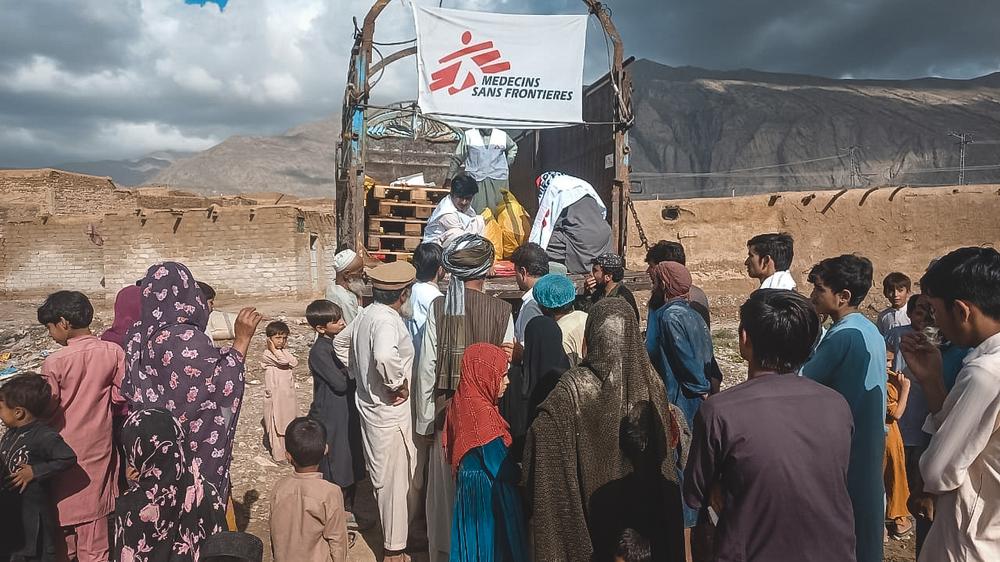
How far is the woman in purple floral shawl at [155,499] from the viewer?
2.39 metres

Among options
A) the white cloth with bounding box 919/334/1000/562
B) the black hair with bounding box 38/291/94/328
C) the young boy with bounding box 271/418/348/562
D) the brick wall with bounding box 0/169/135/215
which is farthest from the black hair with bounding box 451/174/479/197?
the brick wall with bounding box 0/169/135/215

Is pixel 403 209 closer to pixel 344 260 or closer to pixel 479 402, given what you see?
pixel 344 260

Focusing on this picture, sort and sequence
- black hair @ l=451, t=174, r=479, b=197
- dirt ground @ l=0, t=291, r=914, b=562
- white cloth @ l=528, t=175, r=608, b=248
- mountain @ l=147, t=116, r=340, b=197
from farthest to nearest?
mountain @ l=147, t=116, r=340, b=197
white cloth @ l=528, t=175, r=608, b=248
black hair @ l=451, t=174, r=479, b=197
dirt ground @ l=0, t=291, r=914, b=562

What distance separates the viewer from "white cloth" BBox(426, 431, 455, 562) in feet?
11.2

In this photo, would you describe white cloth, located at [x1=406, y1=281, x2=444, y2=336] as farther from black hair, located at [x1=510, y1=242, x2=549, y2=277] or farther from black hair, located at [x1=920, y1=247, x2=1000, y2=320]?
black hair, located at [x1=920, y1=247, x2=1000, y2=320]

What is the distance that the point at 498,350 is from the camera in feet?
9.70

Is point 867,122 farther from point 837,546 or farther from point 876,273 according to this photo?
point 837,546

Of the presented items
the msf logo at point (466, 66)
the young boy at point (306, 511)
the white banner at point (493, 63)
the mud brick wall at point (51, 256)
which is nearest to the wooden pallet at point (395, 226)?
the white banner at point (493, 63)

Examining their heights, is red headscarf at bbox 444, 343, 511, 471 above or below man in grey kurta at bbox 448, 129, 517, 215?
below

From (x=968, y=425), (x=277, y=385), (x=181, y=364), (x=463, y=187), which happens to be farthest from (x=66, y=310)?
(x=968, y=425)

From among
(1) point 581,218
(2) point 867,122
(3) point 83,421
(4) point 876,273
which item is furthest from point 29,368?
(2) point 867,122

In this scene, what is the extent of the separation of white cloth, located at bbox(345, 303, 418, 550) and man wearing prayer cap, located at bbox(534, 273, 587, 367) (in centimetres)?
80

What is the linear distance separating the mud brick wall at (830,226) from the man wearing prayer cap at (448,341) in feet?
40.5

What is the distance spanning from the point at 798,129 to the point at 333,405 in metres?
48.3
